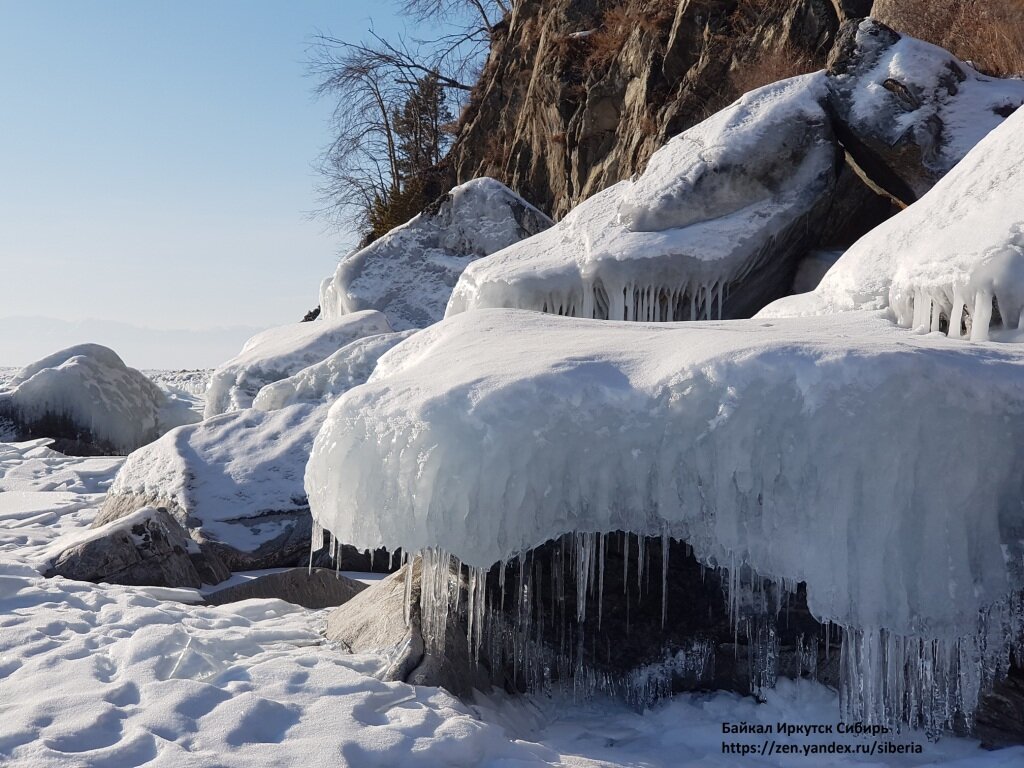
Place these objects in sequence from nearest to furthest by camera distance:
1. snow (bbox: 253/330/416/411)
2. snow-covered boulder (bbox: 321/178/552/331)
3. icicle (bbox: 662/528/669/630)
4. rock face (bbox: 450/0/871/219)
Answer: icicle (bbox: 662/528/669/630)
snow (bbox: 253/330/416/411)
snow-covered boulder (bbox: 321/178/552/331)
rock face (bbox: 450/0/871/219)

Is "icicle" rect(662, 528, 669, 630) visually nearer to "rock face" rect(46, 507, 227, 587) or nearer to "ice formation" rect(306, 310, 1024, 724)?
"ice formation" rect(306, 310, 1024, 724)

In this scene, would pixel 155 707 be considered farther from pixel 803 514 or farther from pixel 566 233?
pixel 566 233

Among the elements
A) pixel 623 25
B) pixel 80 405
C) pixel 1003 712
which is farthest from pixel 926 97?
pixel 80 405

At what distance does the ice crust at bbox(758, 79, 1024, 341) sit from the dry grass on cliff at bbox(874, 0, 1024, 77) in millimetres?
3831

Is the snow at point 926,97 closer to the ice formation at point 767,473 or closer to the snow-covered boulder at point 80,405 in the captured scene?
the ice formation at point 767,473

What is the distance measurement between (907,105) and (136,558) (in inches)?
216

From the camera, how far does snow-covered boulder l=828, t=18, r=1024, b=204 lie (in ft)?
20.2

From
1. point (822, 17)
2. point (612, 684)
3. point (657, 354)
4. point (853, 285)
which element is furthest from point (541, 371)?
point (822, 17)

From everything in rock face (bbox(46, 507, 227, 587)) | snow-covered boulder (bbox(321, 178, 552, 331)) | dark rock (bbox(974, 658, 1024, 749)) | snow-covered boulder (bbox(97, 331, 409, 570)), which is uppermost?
snow-covered boulder (bbox(321, 178, 552, 331))

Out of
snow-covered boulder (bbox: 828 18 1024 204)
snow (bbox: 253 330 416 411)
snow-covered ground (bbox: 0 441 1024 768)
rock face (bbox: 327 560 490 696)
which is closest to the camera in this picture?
snow-covered ground (bbox: 0 441 1024 768)

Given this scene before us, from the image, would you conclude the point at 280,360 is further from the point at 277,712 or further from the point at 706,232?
the point at 277,712

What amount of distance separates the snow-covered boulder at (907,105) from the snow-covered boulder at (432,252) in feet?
12.3

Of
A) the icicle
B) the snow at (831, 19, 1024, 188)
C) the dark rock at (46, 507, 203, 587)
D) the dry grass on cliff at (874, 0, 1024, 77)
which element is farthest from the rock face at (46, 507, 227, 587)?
the dry grass on cliff at (874, 0, 1024, 77)

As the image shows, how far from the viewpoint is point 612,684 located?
3555mm
